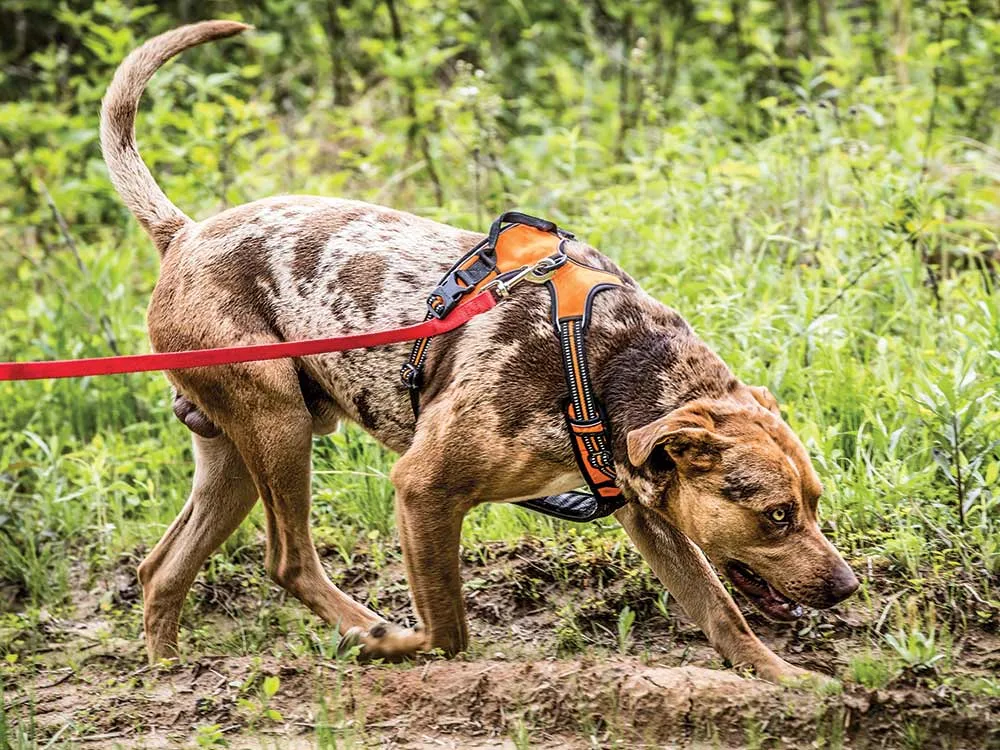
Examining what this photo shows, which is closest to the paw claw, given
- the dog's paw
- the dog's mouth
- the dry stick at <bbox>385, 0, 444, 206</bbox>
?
the dog's paw

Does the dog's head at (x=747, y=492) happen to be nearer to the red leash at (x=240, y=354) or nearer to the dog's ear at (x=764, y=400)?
the dog's ear at (x=764, y=400)

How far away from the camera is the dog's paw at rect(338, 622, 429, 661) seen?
4.07 meters

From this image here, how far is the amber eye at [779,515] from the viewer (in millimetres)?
3543

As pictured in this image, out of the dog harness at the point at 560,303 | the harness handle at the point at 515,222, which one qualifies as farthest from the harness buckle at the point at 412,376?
the harness handle at the point at 515,222

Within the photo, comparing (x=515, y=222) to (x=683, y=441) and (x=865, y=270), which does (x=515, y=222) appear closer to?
(x=683, y=441)

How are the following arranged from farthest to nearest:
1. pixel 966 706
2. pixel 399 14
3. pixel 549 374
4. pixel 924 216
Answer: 1. pixel 399 14
2. pixel 924 216
3. pixel 549 374
4. pixel 966 706

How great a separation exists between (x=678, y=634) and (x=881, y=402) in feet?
Answer: 4.55

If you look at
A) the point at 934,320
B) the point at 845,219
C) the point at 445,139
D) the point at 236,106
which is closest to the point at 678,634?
the point at 934,320

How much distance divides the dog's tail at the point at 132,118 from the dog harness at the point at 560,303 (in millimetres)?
1241

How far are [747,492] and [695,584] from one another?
68cm

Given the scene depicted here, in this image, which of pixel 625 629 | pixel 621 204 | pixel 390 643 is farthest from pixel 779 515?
pixel 621 204

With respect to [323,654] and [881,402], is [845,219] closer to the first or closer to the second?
[881,402]

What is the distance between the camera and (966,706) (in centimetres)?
336

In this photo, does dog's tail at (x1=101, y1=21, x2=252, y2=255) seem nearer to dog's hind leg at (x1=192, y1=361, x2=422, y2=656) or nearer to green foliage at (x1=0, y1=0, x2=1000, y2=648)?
dog's hind leg at (x1=192, y1=361, x2=422, y2=656)
